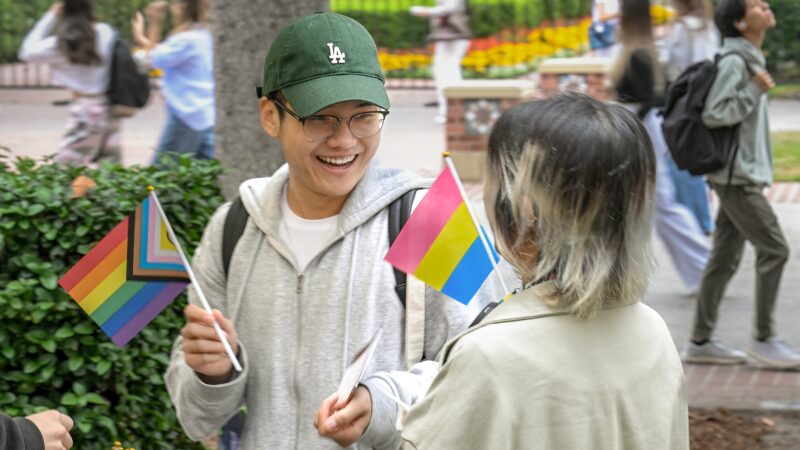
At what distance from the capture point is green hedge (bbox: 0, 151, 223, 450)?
435cm

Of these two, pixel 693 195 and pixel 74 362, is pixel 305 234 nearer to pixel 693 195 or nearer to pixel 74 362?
pixel 74 362

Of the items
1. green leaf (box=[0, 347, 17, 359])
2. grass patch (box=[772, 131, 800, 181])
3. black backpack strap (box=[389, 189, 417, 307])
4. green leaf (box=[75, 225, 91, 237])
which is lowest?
grass patch (box=[772, 131, 800, 181])

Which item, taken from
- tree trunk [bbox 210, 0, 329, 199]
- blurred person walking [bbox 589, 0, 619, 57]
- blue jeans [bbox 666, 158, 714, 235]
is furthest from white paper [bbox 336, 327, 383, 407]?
blurred person walking [bbox 589, 0, 619, 57]

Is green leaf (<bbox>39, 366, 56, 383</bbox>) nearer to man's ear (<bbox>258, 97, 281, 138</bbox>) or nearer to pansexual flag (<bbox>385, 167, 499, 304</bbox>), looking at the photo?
man's ear (<bbox>258, 97, 281, 138</bbox>)

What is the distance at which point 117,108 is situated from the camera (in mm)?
8391

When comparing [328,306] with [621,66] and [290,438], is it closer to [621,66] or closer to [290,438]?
[290,438]

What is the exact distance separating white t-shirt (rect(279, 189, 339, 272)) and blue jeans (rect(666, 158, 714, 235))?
6505mm

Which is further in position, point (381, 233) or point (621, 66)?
point (621, 66)

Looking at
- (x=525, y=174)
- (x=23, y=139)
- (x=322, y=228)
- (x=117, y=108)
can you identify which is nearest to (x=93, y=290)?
(x=322, y=228)

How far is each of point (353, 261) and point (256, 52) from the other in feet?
9.38

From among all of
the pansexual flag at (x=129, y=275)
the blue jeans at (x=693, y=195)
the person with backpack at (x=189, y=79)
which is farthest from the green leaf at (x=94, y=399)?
the blue jeans at (x=693, y=195)

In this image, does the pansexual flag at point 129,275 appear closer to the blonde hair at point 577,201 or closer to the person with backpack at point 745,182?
the blonde hair at point 577,201

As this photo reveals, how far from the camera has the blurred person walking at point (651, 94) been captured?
820 centimetres

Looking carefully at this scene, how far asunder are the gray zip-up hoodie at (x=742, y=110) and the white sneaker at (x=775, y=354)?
973 millimetres
